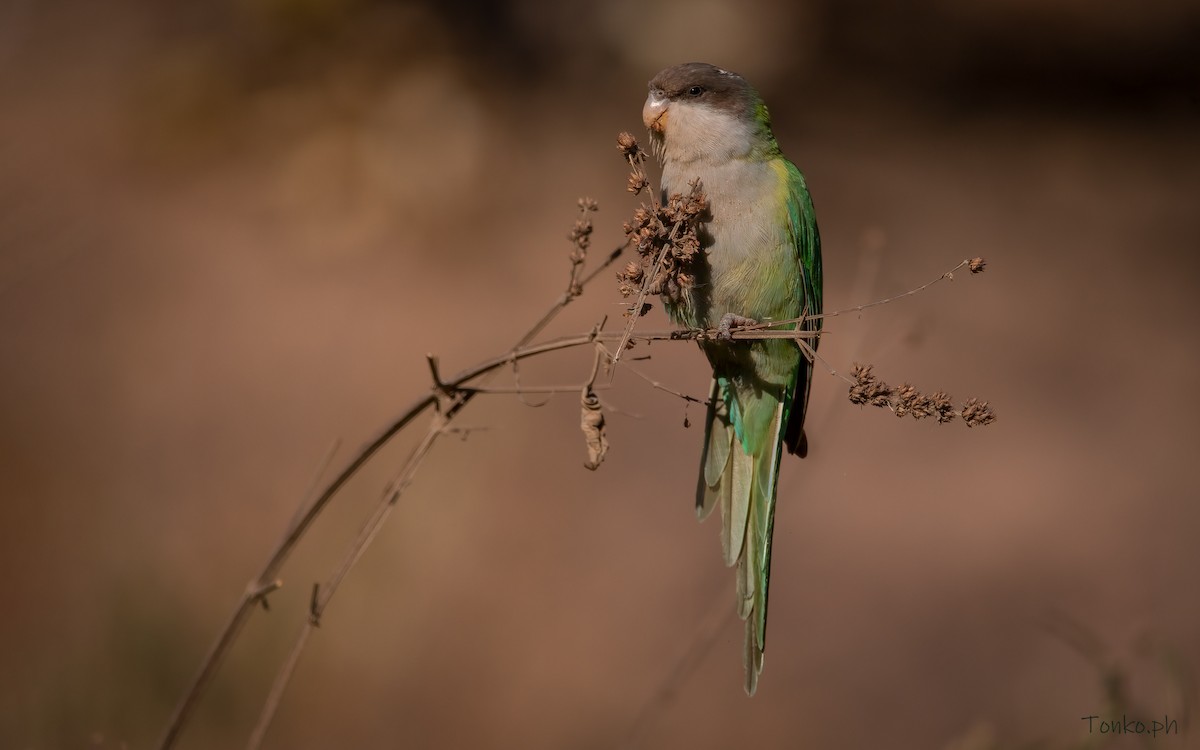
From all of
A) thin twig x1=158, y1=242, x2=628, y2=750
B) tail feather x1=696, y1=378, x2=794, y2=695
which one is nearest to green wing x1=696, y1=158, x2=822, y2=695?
tail feather x1=696, y1=378, x2=794, y2=695

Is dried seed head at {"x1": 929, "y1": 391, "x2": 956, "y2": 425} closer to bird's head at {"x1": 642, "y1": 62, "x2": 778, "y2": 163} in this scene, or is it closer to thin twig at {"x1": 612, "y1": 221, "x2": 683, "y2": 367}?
thin twig at {"x1": 612, "y1": 221, "x2": 683, "y2": 367}

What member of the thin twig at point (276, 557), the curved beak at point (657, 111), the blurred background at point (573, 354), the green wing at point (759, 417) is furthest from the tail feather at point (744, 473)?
the blurred background at point (573, 354)

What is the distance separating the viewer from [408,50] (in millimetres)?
7559

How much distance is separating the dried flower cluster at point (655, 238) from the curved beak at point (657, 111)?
0.89 metres

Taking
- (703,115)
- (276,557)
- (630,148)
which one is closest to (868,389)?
(630,148)

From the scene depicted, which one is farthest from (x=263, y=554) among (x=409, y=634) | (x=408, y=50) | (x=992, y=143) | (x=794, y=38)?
(x=992, y=143)

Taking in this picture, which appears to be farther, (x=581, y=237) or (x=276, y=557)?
(x=581, y=237)

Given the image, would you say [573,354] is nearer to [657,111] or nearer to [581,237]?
[657,111]

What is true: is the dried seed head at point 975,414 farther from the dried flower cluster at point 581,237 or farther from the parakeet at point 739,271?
the parakeet at point 739,271

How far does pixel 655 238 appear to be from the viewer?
95.5 inches

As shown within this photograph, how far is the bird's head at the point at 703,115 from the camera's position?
322 centimetres

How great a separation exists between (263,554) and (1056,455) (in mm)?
5384

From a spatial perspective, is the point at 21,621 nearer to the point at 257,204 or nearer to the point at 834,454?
the point at 257,204

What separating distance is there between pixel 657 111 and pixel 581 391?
1.51 metres
